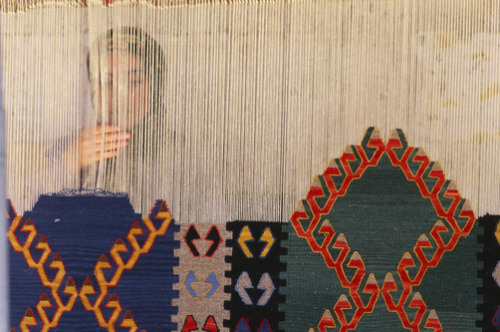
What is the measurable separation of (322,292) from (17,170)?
665 mm

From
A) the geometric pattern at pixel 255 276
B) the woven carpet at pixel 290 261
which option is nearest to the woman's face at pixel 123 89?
the woven carpet at pixel 290 261

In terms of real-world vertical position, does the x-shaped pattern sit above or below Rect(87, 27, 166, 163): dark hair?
below

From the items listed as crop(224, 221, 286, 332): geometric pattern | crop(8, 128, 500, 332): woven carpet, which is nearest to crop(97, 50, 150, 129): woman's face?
crop(8, 128, 500, 332): woven carpet

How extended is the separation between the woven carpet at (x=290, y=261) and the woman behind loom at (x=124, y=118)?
0.16 ft

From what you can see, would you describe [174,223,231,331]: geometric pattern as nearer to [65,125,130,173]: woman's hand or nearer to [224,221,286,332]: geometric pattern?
[224,221,286,332]: geometric pattern

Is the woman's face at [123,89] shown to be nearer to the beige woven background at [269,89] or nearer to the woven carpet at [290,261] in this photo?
the beige woven background at [269,89]

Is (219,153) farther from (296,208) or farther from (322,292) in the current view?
(322,292)

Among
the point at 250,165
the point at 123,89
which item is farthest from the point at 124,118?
the point at 250,165

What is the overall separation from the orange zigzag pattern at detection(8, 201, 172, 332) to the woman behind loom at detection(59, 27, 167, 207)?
0.06 meters

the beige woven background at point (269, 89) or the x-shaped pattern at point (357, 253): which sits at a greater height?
the beige woven background at point (269, 89)

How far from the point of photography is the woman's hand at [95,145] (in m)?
0.81

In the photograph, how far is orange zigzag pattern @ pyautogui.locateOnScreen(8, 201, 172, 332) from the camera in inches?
32.0

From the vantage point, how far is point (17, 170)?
825 mm

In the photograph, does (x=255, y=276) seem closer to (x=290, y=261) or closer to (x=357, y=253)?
(x=290, y=261)
